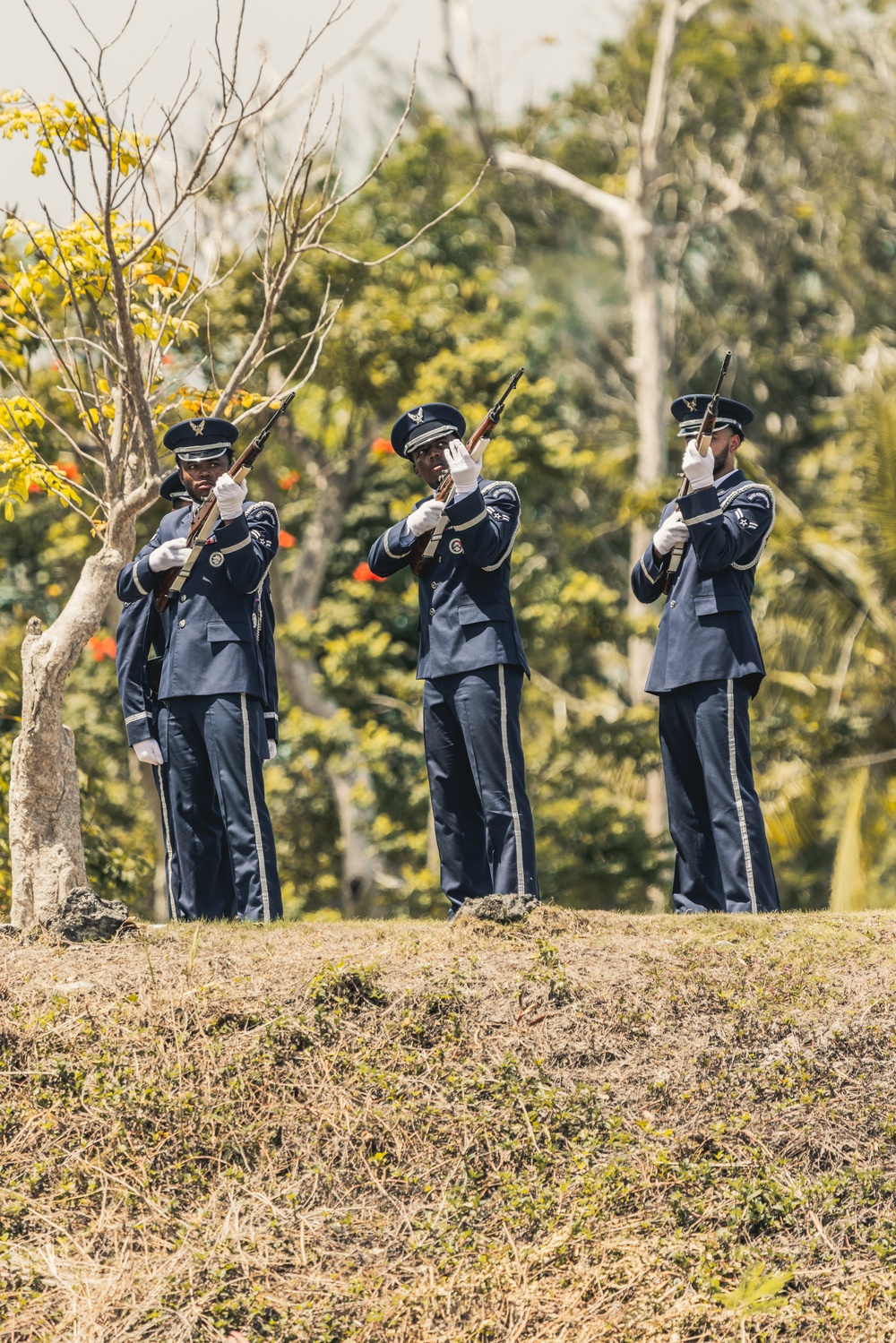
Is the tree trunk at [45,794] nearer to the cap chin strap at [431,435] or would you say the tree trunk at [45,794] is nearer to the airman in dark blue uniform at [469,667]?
the airman in dark blue uniform at [469,667]

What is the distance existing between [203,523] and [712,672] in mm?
2123

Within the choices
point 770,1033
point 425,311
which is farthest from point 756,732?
point 770,1033

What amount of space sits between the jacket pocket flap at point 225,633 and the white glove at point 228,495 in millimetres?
479

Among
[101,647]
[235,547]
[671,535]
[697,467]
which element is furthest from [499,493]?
[101,647]

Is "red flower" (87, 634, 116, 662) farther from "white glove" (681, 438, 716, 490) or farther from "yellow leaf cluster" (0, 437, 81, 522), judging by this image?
"white glove" (681, 438, 716, 490)

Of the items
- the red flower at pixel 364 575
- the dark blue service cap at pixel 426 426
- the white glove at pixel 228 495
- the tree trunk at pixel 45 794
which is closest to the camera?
the tree trunk at pixel 45 794

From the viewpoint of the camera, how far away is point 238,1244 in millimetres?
4172

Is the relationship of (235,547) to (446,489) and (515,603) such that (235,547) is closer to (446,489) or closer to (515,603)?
(446,489)

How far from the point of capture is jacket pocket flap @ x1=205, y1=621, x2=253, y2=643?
643 cm

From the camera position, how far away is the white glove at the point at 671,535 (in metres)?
6.41

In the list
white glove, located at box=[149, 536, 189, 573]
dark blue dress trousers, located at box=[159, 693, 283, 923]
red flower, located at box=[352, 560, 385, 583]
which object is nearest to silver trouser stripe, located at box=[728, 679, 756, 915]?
dark blue dress trousers, located at box=[159, 693, 283, 923]

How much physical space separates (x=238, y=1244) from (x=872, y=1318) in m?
1.65

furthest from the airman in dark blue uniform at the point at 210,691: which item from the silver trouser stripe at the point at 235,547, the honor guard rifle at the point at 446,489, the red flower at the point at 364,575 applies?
the red flower at the point at 364,575

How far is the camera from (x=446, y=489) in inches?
250
